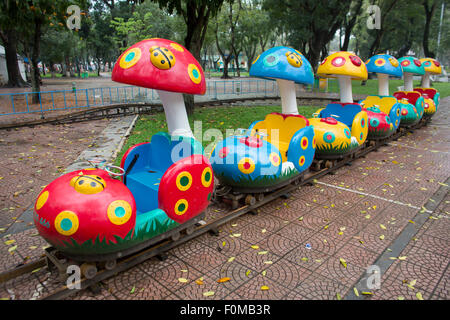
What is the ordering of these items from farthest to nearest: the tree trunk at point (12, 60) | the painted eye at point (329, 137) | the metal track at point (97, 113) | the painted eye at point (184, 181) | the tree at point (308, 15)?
1. the tree trunk at point (12, 60)
2. the tree at point (308, 15)
3. the metal track at point (97, 113)
4. the painted eye at point (329, 137)
5. the painted eye at point (184, 181)

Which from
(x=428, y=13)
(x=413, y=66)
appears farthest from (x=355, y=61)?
(x=428, y=13)

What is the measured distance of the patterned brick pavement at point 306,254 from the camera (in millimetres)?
3543

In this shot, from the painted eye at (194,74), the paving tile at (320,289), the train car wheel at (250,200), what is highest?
the painted eye at (194,74)

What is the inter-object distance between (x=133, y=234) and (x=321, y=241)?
2516 mm

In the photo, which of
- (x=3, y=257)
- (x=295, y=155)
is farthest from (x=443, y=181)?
(x=3, y=257)

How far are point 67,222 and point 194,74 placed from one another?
216cm

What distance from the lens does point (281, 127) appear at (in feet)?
21.4

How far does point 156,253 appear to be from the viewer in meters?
4.04

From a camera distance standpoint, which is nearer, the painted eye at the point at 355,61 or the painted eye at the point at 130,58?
the painted eye at the point at 130,58

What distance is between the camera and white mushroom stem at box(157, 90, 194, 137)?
4422 mm

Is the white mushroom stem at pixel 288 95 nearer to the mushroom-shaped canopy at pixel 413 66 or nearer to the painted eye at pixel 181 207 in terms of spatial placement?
the painted eye at pixel 181 207

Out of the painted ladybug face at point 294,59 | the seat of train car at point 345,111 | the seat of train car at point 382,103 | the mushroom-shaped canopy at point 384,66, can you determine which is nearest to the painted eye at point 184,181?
the painted ladybug face at point 294,59

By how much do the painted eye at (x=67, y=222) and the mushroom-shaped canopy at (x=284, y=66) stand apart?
3.90 m
